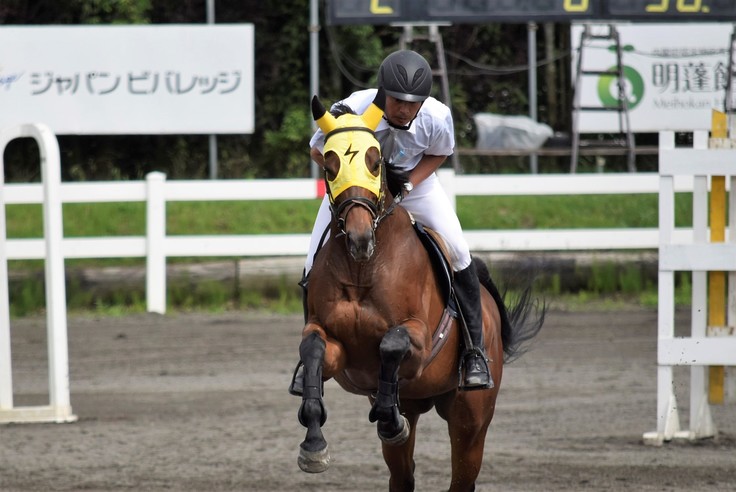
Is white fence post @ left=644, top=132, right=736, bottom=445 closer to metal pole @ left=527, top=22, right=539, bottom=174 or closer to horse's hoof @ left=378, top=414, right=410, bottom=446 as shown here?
horse's hoof @ left=378, top=414, right=410, bottom=446

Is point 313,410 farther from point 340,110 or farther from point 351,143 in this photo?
point 340,110

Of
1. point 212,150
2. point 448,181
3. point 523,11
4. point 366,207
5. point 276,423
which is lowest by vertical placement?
point 276,423

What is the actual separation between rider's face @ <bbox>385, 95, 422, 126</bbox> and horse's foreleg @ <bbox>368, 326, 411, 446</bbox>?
0.87 metres

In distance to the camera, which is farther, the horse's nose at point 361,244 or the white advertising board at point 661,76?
the white advertising board at point 661,76

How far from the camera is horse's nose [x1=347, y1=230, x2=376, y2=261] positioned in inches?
171

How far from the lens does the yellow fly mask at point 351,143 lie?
4.51 metres

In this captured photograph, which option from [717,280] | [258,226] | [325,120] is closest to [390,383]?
[325,120]

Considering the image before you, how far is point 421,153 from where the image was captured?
17.2 feet

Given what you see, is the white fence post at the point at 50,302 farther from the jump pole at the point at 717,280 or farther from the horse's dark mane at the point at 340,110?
the jump pole at the point at 717,280

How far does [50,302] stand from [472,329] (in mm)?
3449

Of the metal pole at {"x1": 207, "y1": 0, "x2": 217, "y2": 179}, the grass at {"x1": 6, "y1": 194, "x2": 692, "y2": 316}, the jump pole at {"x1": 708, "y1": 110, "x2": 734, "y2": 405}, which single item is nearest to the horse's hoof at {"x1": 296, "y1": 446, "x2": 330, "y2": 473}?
the jump pole at {"x1": 708, "y1": 110, "x2": 734, "y2": 405}

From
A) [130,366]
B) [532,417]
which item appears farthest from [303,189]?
[532,417]

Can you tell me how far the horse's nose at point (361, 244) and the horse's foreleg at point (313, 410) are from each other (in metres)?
0.41

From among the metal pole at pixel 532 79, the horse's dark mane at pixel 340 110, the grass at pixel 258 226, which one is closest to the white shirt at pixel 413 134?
the horse's dark mane at pixel 340 110
